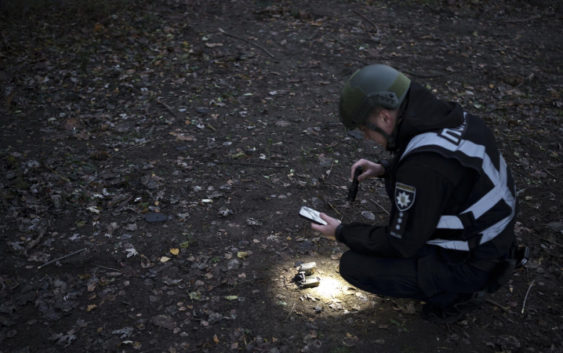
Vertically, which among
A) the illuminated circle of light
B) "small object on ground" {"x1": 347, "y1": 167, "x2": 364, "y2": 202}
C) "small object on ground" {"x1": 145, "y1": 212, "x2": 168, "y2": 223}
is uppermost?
"small object on ground" {"x1": 347, "y1": 167, "x2": 364, "y2": 202}

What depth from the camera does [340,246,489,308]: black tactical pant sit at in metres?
3.03

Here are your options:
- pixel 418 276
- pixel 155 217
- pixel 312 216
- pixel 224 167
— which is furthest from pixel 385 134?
pixel 224 167

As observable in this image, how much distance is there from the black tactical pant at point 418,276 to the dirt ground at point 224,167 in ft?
1.18

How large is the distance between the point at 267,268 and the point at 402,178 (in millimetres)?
1706

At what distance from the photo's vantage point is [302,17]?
9070mm

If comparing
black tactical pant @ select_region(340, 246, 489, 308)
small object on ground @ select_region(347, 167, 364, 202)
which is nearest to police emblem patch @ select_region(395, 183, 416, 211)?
black tactical pant @ select_region(340, 246, 489, 308)

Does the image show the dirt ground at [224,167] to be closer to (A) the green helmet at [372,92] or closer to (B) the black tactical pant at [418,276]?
(B) the black tactical pant at [418,276]

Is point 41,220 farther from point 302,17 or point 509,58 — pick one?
point 509,58

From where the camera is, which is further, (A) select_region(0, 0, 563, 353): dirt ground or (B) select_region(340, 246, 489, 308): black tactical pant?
(A) select_region(0, 0, 563, 353): dirt ground

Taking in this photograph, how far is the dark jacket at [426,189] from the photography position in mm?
2594

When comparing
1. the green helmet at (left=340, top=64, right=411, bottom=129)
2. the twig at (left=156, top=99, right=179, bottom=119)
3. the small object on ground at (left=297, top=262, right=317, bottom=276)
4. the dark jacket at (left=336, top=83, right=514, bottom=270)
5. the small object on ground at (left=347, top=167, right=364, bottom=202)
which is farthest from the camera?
the twig at (left=156, top=99, right=179, bottom=119)

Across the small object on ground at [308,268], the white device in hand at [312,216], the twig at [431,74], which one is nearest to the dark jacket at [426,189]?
the white device in hand at [312,216]

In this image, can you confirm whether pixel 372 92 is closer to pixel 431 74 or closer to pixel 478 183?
pixel 478 183

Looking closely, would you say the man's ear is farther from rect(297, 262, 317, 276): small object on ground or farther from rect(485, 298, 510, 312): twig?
rect(485, 298, 510, 312): twig
